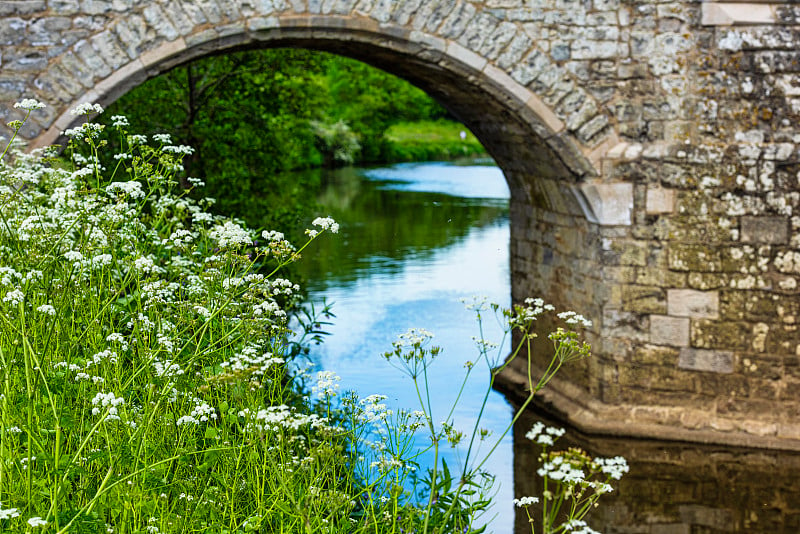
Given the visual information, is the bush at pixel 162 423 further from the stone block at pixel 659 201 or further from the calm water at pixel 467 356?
the stone block at pixel 659 201

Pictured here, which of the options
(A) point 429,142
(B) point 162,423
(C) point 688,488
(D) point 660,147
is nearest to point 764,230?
(D) point 660,147

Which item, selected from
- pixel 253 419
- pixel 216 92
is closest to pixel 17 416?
pixel 253 419

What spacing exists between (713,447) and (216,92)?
6519 millimetres

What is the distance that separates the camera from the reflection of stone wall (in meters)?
5.22

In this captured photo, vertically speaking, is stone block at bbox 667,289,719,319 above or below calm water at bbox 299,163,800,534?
above

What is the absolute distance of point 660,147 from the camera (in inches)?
251

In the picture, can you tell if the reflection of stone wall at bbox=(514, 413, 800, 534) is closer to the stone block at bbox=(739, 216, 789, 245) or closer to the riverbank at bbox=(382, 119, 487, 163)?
the stone block at bbox=(739, 216, 789, 245)

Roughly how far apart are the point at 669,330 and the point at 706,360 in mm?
294

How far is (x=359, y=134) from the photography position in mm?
31078

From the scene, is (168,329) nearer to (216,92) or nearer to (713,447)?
(713,447)

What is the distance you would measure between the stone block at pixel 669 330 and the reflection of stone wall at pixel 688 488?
25.4 inches

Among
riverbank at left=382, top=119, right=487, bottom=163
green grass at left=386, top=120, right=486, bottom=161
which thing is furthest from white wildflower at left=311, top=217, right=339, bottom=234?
riverbank at left=382, top=119, right=487, bottom=163

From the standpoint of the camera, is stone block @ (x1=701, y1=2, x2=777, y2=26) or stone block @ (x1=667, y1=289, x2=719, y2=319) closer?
stone block @ (x1=701, y1=2, x2=777, y2=26)

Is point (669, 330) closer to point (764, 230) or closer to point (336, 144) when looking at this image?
point (764, 230)
